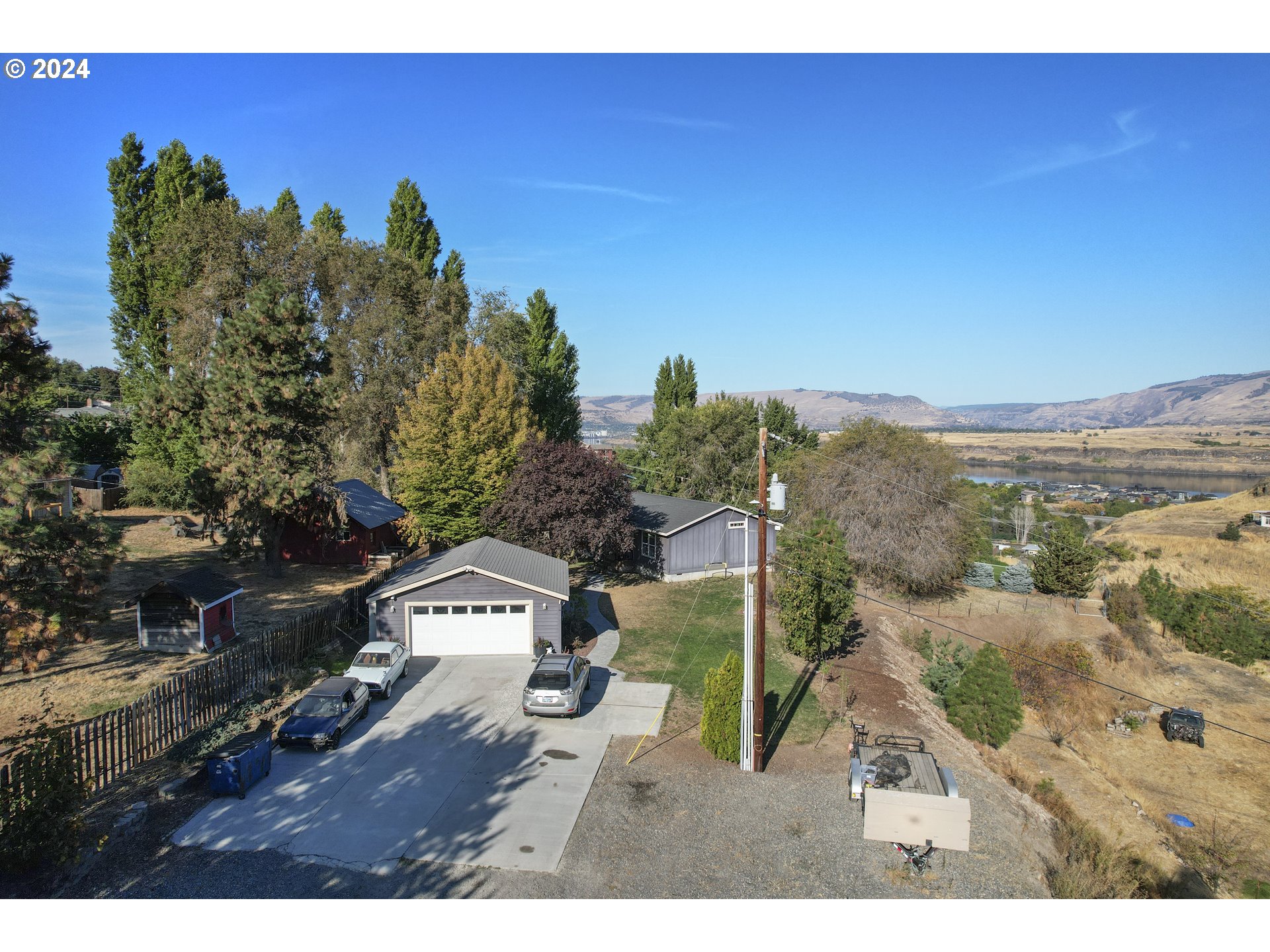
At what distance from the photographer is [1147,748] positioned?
24.2 meters

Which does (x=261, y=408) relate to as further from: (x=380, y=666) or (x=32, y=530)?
(x=380, y=666)

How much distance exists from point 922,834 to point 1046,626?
24.8 meters

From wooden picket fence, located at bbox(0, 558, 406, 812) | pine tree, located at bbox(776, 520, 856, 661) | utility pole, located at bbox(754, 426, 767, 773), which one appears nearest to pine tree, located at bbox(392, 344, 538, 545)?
wooden picket fence, located at bbox(0, 558, 406, 812)

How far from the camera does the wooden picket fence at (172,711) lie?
38.9ft

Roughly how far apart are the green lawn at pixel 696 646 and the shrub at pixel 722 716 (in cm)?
215

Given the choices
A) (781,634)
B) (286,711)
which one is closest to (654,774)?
(286,711)

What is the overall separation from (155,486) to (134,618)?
68.9 feet

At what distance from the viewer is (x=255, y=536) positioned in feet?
97.6

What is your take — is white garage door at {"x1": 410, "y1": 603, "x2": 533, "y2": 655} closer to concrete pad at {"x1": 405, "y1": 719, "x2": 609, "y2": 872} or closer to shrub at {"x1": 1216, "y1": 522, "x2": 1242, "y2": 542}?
concrete pad at {"x1": 405, "y1": 719, "x2": 609, "y2": 872}

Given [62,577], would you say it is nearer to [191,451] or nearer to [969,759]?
[969,759]

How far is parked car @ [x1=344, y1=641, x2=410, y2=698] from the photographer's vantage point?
18.3 metres

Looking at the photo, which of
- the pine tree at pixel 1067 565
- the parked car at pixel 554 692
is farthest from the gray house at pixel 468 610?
the pine tree at pixel 1067 565

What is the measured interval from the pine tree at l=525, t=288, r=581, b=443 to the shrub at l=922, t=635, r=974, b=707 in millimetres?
31722

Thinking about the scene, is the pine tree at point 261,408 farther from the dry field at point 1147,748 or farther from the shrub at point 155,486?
the dry field at point 1147,748
